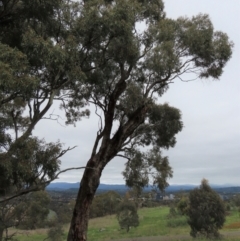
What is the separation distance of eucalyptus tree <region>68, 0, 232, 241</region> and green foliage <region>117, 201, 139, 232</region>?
18.3 metres

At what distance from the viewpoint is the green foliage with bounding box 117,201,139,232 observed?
98.6 ft

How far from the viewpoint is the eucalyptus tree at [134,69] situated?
7953 mm

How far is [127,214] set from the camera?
30.5 metres

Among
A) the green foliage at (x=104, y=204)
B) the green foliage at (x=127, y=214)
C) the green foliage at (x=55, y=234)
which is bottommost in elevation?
the green foliage at (x=55, y=234)

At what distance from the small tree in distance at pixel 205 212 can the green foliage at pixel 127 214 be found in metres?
8.09

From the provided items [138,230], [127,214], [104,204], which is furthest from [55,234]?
[104,204]

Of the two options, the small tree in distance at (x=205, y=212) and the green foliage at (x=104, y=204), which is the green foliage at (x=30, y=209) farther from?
the green foliage at (x=104, y=204)

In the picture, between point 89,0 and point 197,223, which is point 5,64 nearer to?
point 89,0

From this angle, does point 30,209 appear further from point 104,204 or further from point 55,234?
point 104,204

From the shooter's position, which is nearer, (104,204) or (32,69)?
(32,69)

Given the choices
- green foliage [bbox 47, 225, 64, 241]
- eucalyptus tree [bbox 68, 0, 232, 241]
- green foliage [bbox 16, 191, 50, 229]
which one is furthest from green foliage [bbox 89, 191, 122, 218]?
eucalyptus tree [bbox 68, 0, 232, 241]

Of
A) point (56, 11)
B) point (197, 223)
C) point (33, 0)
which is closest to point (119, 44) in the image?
point (56, 11)

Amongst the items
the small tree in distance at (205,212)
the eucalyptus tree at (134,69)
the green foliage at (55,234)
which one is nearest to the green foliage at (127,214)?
the green foliage at (55,234)

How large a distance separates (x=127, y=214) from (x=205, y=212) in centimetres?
1005
